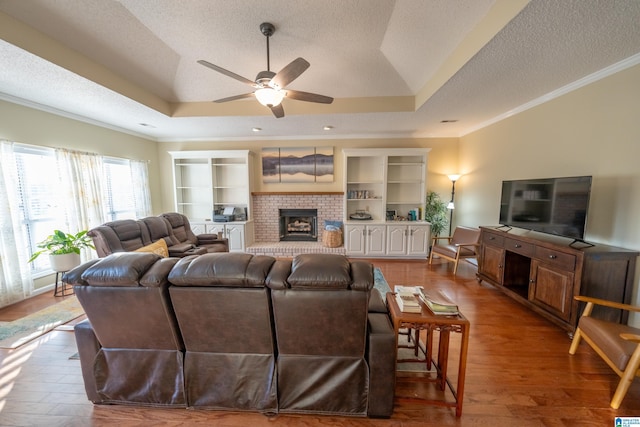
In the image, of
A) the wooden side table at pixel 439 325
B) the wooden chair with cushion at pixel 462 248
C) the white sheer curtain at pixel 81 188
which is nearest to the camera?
the wooden side table at pixel 439 325

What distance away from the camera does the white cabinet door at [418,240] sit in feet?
14.8

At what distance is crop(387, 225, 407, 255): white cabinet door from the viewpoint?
455cm

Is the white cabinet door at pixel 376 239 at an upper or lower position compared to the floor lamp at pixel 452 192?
lower

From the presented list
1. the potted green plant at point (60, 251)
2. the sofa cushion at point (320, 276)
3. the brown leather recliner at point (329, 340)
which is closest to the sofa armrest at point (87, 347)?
the brown leather recliner at point (329, 340)

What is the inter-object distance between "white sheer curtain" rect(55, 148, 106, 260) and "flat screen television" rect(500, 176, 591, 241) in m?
6.34

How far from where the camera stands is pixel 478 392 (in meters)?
1.59

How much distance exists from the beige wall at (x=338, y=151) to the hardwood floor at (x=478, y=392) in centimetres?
334

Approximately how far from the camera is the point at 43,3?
6.26 ft

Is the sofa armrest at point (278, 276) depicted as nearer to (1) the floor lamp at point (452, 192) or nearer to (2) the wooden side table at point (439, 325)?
(2) the wooden side table at point (439, 325)

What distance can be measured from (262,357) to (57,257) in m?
3.52

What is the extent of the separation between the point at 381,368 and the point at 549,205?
2.66 m

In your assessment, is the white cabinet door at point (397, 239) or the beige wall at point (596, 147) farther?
the white cabinet door at point (397, 239)

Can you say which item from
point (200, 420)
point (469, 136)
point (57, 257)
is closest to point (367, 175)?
point (469, 136)

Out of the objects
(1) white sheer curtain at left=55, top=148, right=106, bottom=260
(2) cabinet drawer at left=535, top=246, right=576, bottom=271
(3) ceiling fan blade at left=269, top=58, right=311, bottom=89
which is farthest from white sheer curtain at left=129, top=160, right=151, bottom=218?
(2) cabinet drawer at left=535, top=246, right=576, bottom=271
